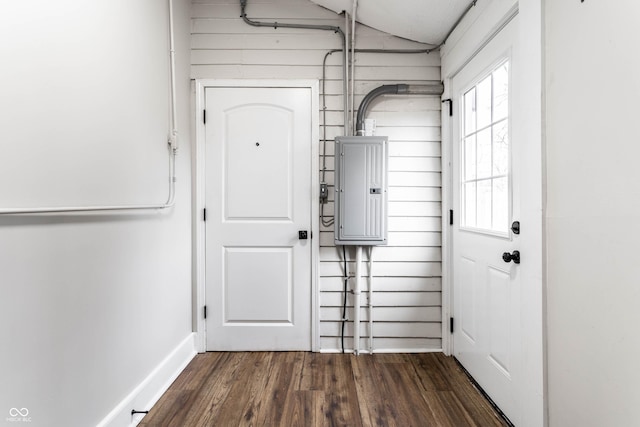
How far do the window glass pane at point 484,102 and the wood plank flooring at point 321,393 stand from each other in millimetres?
1644

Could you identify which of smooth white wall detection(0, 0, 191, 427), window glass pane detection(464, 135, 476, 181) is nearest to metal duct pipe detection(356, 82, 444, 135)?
window glass pane detection(464, 135, 476, 181)

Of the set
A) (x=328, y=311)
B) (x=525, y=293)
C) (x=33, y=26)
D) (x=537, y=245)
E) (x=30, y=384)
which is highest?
(x=33, y=26)

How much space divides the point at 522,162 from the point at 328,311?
1655 millimetres

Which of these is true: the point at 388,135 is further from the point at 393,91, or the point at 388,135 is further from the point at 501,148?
the point at 501,148

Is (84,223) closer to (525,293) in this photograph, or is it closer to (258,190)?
(258,190)

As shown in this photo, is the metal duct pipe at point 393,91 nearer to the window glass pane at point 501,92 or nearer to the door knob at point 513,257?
the window glass pane at point 501,92

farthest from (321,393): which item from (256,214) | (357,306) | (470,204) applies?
(470,204)

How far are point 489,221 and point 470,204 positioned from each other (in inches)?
10.5

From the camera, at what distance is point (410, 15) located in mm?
2092

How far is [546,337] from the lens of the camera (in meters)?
1.31

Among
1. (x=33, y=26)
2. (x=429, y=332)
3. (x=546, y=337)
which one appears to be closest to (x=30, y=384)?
(x=33, y=26)

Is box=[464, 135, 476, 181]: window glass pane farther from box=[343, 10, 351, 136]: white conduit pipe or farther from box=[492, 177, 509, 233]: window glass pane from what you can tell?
box=[343, 10, 351, 136]: white conduit pipe

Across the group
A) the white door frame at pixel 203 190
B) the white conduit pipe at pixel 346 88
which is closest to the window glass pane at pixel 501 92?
the white conduit pipe at pixel 346 88

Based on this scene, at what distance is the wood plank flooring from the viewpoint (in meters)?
1.62
